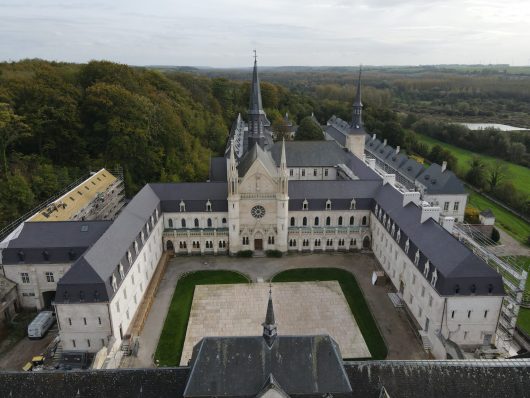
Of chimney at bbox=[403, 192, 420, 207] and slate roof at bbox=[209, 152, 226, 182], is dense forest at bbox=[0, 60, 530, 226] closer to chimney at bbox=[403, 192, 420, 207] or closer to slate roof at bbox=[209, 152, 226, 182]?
slate roof at bbox=[209, 152, 226, 182]

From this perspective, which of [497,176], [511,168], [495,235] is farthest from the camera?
[511,168]

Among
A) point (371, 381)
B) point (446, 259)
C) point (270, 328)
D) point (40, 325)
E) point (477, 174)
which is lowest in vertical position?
point (40, 325)

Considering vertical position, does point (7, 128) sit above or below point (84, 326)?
above

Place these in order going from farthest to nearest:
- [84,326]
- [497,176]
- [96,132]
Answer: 1. [497,176]
2. [96,132]
3. [84,326]

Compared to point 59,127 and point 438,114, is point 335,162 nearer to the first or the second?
point 59,127

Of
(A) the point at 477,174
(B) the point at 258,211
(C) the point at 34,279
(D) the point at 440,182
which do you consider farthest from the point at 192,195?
(A) the point at 477,174

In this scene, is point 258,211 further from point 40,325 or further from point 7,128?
point 7,128

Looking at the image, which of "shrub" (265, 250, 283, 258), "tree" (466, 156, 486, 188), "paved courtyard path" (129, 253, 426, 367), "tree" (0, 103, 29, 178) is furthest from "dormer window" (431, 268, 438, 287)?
"tree" (466, 156, 486, 188)

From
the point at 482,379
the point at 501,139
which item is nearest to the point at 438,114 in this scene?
the point at 501,139
